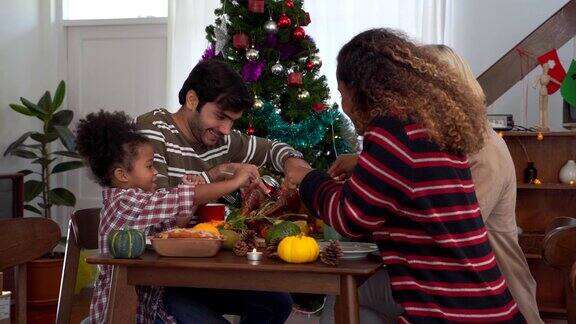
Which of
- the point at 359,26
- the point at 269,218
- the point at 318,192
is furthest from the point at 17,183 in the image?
the point at 318,192

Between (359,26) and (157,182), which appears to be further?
(359,26)

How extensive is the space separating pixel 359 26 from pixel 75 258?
3246 mm

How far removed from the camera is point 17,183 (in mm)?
4902

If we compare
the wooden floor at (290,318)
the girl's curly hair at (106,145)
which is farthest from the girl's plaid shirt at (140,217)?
the wooden floor at (290,318)

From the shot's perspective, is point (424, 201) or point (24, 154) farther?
point (24, 154)

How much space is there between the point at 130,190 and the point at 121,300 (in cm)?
44

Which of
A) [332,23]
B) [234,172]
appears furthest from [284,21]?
[234,172]

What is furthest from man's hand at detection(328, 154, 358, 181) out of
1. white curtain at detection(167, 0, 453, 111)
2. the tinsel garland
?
white curtain at detection(167, 0, 453, 111)

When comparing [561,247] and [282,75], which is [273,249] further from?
[282,75]

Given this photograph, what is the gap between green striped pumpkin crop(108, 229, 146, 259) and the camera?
2.05 m

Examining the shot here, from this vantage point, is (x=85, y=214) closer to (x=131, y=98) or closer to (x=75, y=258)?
(x=75, y=258)

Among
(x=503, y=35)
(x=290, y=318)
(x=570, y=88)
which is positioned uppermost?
(x=503, y=35)

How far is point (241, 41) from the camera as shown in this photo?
4379 mm

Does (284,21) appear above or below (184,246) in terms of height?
above
